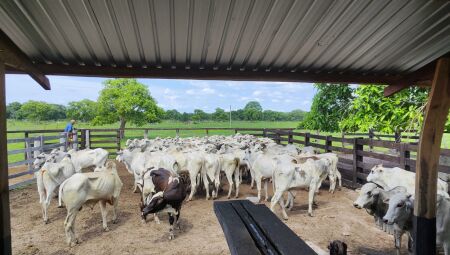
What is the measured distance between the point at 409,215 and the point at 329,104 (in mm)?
10616

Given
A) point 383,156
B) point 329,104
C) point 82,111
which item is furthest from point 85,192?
point 82,111

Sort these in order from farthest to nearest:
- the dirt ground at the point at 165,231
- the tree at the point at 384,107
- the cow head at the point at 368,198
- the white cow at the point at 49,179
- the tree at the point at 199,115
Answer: the tree at the point at 199,115
the tree at the point at 384,107
the white cow at the point at 49,179
the dirt ground at the point at 165,231
the cow head at the point at 368,198

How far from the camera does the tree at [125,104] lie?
108 feet

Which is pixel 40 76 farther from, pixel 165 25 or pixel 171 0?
pixel 171 0

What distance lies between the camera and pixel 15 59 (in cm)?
297

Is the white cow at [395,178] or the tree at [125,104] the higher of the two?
the tree at [125,104]

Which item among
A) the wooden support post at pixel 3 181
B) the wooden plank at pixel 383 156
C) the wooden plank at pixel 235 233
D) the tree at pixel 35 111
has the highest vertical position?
the tree at pixel 35 111

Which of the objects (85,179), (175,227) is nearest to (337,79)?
(175,227)

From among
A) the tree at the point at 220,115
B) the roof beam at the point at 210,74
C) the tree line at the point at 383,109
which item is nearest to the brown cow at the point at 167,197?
the roof beam at the point at 210,74

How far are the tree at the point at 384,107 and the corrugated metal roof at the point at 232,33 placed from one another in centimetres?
599

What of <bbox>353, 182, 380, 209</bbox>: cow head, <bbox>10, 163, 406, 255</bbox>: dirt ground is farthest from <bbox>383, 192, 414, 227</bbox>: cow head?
<bbox>10, 163, 406, 255</bbox>: dirt ground

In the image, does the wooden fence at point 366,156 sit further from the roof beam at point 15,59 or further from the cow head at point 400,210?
the roof beam at point 15,59

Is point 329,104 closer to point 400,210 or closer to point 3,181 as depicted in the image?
point 400,210

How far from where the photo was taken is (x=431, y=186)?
3.60 m
